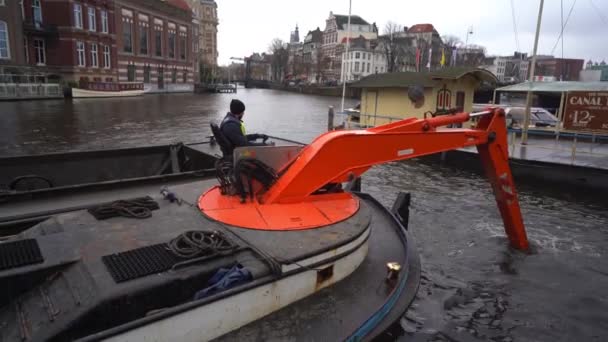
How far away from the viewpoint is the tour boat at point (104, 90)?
3869 centimetres

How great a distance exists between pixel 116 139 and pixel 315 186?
16.4m

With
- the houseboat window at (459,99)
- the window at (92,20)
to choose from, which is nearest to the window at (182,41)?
the window at (92,20)

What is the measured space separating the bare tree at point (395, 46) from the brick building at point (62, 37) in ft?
171

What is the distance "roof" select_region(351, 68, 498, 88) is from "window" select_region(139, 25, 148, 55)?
44424 millimetres

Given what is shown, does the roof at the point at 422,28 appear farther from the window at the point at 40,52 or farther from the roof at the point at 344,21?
the window at the point at 40,52

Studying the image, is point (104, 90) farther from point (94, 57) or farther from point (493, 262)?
point (493, 262)

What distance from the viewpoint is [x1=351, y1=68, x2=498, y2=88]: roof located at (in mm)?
17359

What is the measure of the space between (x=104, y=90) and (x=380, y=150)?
4339cm

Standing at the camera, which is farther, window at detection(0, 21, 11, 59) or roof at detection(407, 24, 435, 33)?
roof at detection(407, 24, 435, 33)

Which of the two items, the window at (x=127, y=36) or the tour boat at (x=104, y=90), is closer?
the tour boat at (x=104, y=90)

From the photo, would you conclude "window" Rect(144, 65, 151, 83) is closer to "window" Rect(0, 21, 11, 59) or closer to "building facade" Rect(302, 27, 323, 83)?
"window" Rect(0, 21, 11, 59)

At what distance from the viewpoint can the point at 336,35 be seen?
4269 inches

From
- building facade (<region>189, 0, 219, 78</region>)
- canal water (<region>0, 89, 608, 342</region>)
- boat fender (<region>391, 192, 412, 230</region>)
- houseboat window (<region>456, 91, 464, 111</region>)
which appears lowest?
canal water (<region>0, 89, 608, 342</region>)

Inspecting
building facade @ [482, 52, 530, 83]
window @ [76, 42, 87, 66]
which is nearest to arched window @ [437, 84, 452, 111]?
window @ [76, 42, 87, 66]
